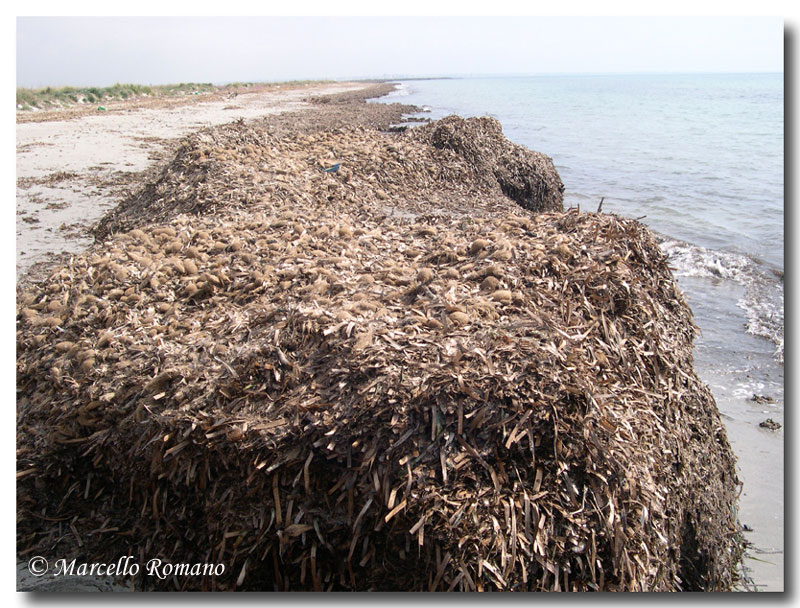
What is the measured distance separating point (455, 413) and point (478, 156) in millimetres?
6292

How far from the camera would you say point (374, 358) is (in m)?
2.38

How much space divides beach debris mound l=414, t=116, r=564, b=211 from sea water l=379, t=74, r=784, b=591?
136 centimetres

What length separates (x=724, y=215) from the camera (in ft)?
33.9

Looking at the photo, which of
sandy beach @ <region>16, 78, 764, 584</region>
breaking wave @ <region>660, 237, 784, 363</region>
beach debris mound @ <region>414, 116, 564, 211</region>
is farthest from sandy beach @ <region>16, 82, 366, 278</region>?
breaking wave @ <region>660, 237, 784, 363</region>

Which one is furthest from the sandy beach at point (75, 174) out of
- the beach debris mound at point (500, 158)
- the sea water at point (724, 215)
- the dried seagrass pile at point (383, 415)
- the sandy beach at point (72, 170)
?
the beach debris mound at point (500, 158)

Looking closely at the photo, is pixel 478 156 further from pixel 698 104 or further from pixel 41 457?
pixel 698 104

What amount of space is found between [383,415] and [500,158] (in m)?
6.72

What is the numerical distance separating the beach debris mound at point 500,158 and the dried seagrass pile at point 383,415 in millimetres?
4286

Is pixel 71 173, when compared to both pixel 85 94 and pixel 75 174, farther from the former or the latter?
pixel 85 94

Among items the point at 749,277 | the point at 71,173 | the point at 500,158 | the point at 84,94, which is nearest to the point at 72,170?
the point at 71,173

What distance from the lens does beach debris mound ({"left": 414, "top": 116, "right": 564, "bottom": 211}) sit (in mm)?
7863

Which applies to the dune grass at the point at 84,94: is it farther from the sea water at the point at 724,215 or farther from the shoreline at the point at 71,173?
the sea water at the point at 724,215

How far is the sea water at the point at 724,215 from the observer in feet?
13.4

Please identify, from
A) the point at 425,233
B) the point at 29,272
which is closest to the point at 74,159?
the point at 29,272
